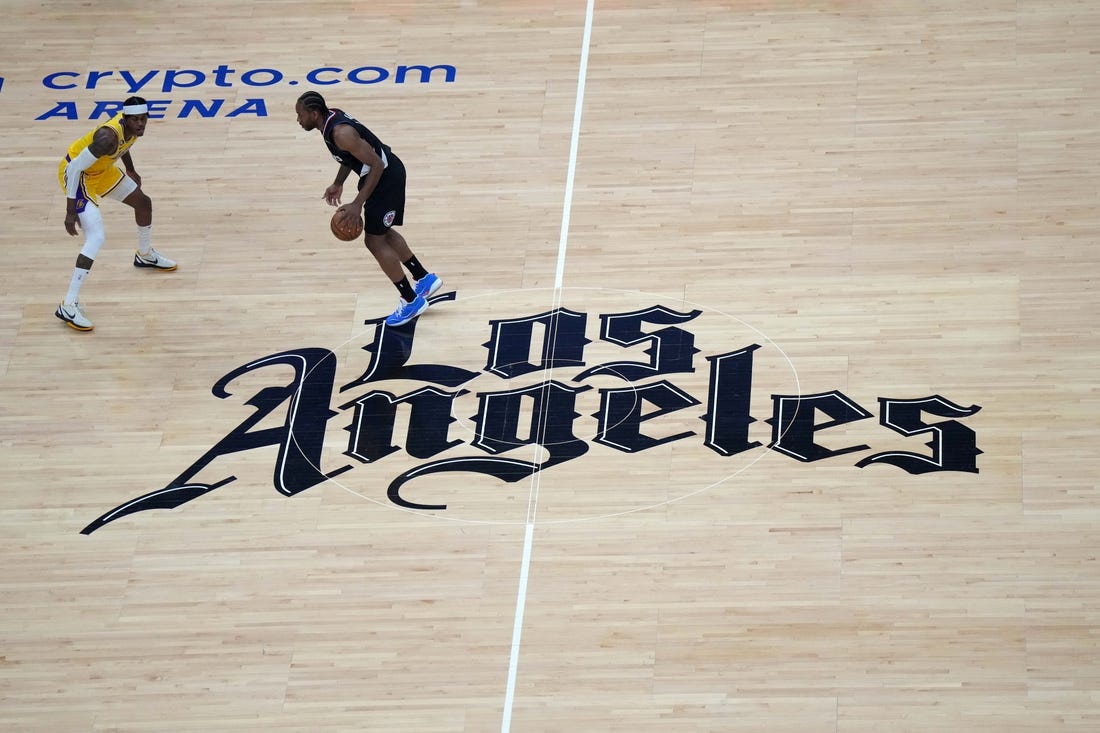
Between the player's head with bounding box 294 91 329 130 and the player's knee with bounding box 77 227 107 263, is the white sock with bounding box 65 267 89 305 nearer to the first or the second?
the player's knee with bounding box 77 227 107 263

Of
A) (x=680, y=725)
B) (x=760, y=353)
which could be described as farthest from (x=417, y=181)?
(x=680, y=725)

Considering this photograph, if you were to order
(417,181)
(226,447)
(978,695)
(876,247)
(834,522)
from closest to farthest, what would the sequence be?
1. (978,695)
2. (834,522)
3. (226,447)
4. (876,247)
5. (417,181)

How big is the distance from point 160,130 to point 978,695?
772 centimetres

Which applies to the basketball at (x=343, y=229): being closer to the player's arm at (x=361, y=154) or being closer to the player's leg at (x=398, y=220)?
the player's arm at (x=361, y=154)

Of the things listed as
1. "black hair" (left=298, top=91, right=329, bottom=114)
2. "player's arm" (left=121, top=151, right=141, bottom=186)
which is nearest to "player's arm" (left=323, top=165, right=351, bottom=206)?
"black hair" (left=298, top=91, right=329, bottom=114)

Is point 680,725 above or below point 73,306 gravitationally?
below

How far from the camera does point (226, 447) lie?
9.86 metres

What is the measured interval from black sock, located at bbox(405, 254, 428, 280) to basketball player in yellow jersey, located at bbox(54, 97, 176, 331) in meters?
1.97

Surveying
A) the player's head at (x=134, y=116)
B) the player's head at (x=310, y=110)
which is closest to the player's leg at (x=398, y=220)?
the player's head at (x=310, y=110)

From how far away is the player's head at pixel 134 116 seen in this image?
10133mm

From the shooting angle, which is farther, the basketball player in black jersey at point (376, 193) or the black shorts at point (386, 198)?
the black shorts at point (386, 198)

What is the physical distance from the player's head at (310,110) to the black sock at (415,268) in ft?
→ 3.88

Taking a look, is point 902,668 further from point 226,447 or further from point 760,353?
point 226,447

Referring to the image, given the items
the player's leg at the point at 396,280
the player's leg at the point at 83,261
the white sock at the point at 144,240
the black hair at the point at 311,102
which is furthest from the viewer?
the white sock at the point at 144,240
